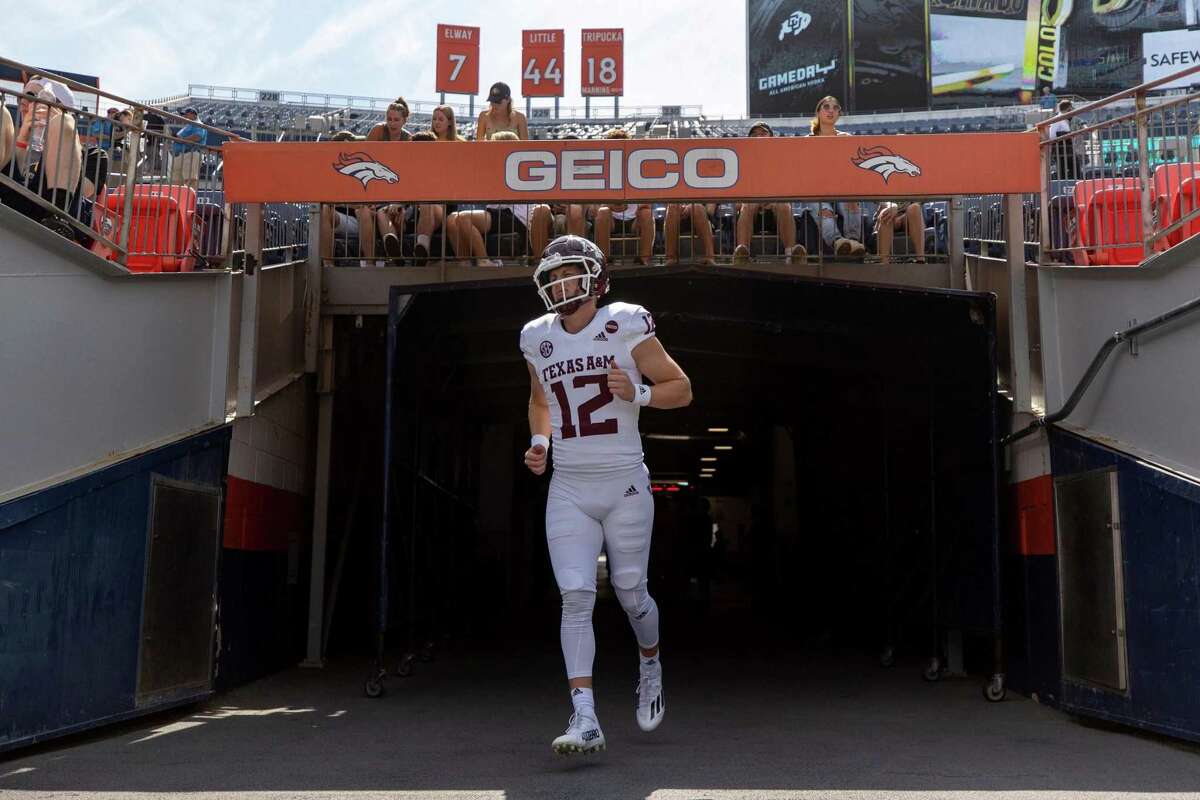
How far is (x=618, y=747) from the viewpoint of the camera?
619cm

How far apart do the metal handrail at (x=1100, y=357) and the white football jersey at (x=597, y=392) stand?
3164 mm

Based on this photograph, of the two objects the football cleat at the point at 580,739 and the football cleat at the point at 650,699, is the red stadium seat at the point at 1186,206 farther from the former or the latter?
the football cleat at the point at 580,739

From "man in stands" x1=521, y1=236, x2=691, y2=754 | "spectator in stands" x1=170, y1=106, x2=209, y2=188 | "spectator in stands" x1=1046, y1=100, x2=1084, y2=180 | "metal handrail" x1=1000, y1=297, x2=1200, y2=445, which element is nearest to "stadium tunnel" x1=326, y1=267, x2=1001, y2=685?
"metal handrail" x1=1000, y1=297, x2=1200, y2=445

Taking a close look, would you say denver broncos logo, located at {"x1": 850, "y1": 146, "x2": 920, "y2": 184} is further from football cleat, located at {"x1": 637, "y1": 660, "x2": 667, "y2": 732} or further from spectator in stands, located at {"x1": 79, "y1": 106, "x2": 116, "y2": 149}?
spectator in stands, located at {"x1": 79, "y1": 106, "x2": 116, "y2": 149}

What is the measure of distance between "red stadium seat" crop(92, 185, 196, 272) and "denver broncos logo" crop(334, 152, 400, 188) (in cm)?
108

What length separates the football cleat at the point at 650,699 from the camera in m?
6.05

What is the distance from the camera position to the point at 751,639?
14148 millimetres

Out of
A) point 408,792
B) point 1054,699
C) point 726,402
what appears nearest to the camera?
point 408,792

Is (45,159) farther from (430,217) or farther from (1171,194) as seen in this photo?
(1171,194)

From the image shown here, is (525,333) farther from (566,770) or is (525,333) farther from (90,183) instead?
(90,183)

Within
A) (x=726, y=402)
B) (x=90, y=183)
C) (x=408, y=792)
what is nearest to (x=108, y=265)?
(x=90, y=183)

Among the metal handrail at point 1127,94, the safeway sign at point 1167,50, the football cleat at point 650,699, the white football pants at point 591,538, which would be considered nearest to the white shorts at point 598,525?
the white football pants at point 591,538

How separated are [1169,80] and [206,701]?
7.08m

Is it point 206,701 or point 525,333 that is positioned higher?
point 525,333
